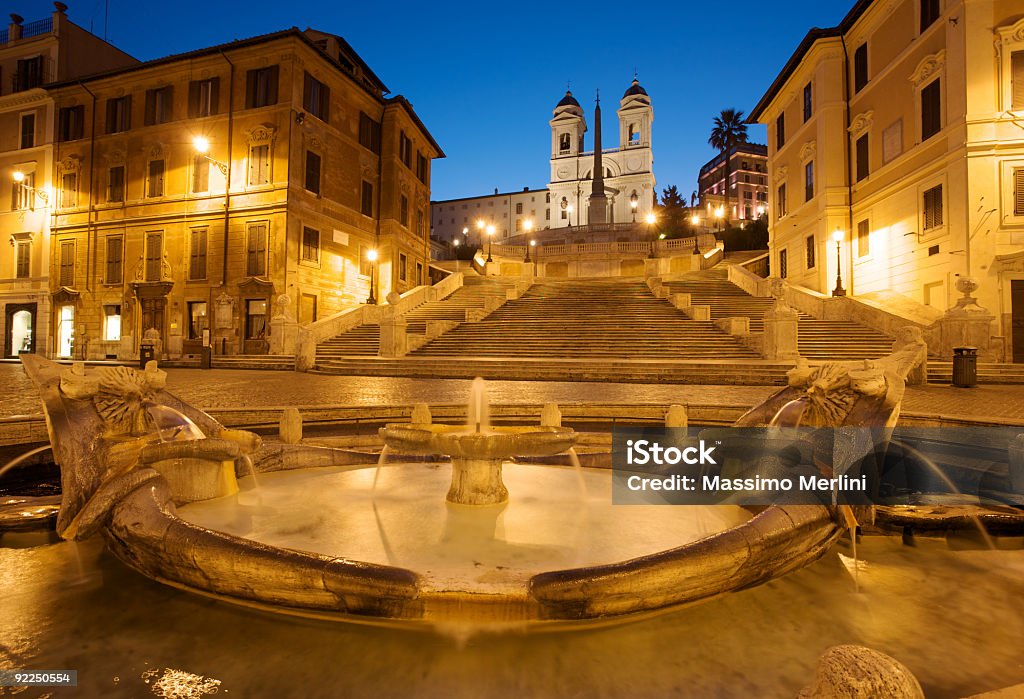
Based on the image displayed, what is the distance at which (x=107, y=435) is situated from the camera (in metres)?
3.93

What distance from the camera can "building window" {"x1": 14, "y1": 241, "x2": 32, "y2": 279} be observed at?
30406 mm

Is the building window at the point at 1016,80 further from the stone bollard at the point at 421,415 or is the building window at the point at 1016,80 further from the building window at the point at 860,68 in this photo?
the stone bollard at the point at 421,415

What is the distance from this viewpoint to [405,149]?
34.9m

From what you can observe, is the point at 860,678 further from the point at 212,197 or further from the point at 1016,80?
the point at 212,197

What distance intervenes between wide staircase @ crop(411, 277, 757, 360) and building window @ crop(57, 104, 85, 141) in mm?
26308

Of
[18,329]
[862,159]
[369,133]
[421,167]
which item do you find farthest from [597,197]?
[18,329]

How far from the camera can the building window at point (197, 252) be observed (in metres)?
27.2

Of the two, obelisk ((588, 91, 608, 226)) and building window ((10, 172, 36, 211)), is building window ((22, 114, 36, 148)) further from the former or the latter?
obelisk ((588, 91, 608, 226))

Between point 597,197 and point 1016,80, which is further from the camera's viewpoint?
point 597,197

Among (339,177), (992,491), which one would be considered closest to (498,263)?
(339,177)

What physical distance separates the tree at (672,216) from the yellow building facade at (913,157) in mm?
26050

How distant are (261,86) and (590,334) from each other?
21.2 m

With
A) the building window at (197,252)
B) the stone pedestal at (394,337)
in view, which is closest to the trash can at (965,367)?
the stone pedestal at (394,337)

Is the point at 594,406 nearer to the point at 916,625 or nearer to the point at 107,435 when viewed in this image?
the point at 916,625
